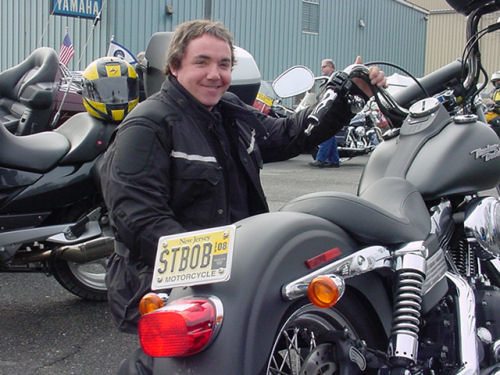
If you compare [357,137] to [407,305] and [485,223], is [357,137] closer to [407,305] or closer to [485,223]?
[485,223]

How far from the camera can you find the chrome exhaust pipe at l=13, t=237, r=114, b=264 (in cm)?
389

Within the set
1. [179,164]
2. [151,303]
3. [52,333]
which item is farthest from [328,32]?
[151,303]

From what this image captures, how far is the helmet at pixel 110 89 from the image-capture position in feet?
13.8

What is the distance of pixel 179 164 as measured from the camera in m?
2.44

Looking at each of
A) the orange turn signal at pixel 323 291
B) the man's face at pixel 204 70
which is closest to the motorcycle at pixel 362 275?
the orange turn signal at pixel 323 291

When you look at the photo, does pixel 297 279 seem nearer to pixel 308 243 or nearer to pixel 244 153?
pixel 308 243

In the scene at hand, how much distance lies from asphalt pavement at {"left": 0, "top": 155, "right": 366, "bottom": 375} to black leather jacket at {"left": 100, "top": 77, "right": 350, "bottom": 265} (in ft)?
4.22

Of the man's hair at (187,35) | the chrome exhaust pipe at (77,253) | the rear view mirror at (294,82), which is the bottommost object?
the chrome exhaust pipe at (77,253)

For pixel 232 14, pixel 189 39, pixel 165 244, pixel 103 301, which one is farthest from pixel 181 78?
pixel 232 14

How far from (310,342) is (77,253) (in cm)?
218

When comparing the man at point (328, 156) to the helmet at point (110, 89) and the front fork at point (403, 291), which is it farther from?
the front fork at point (403, 291)

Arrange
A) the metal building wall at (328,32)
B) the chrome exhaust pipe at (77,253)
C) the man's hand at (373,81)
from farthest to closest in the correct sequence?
the metal building wall at (328,32), the chrome exhaust pipe at (77,253), the man's hand at (373,81)

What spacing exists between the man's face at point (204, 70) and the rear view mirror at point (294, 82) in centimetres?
69

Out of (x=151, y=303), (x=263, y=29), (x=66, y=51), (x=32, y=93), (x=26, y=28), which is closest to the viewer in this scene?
(x=151, y=303)
